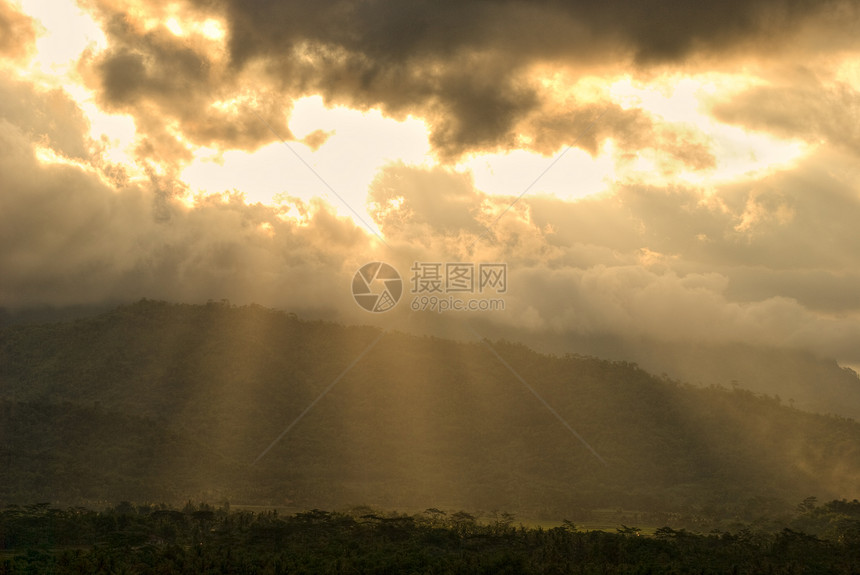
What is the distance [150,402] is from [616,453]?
10594cm

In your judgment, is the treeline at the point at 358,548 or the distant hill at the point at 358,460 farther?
the distant hill at the point at 358,460

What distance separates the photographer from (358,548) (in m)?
68.3

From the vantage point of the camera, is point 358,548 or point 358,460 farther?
point 358,460

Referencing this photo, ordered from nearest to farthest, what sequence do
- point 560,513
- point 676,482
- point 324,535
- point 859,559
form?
1. point 859,559
2. point 324,535
3. point 560,513
4. point 676,482

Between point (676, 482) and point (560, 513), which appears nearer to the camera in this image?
point (560, 513)

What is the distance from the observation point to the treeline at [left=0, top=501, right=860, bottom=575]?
5938cm

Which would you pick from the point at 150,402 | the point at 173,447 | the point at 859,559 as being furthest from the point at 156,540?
the point at 150,402

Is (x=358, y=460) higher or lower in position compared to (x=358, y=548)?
lower

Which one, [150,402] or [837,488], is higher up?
[150,402]

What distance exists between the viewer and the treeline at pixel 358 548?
5938 cm

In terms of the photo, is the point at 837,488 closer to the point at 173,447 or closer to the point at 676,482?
the point at 676,482

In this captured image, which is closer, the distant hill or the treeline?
the treeline

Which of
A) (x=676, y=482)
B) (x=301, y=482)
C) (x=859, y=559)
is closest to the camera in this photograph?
(x=859, y=559)

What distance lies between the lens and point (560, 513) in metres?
136
